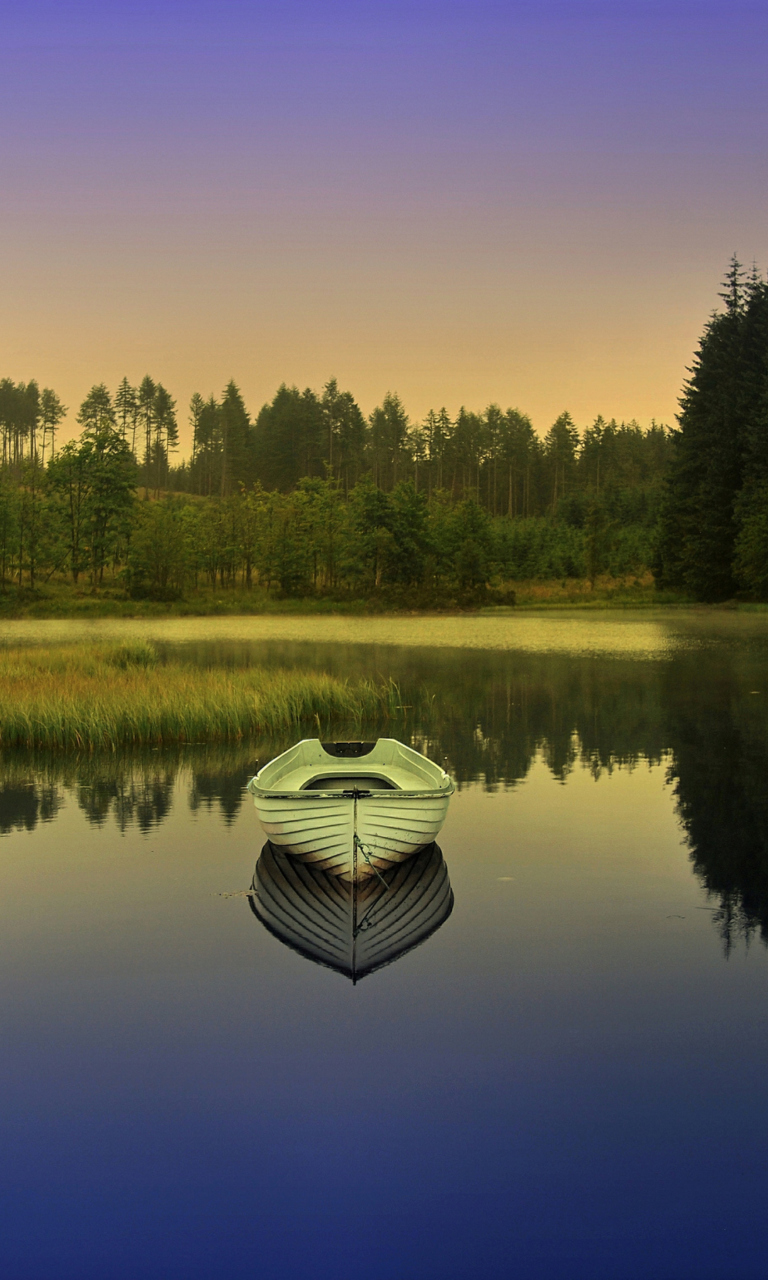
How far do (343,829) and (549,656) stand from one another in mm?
39558

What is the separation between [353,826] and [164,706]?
15714mm

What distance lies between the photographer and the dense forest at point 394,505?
280 feet

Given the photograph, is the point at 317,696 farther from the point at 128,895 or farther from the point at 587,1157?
the point at 587,1157

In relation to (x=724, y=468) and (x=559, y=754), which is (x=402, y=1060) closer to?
Result: (x=559, y=754)

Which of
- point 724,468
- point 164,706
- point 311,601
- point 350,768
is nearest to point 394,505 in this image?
point 311,601

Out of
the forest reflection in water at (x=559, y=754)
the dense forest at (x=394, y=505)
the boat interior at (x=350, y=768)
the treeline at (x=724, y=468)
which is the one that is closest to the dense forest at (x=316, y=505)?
the dense forest at (x=394, y=505)

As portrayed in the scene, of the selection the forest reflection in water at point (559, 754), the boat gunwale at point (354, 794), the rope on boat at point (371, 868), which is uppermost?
the boat gunwale at point (354, 794)

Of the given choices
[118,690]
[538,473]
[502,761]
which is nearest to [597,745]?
[502,761]

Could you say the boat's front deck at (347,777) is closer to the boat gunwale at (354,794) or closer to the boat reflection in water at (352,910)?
the boat reflection in water at (352,910)

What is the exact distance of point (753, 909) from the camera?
13188mm

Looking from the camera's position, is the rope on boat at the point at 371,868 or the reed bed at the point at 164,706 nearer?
the rope on boat at the point at 371,868

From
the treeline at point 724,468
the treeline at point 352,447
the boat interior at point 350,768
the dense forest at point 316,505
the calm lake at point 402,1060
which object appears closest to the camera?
the calm lake at point 402,1060

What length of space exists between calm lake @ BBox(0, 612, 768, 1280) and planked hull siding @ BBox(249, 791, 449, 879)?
2.84ft

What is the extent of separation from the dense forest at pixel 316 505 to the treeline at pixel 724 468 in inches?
684
